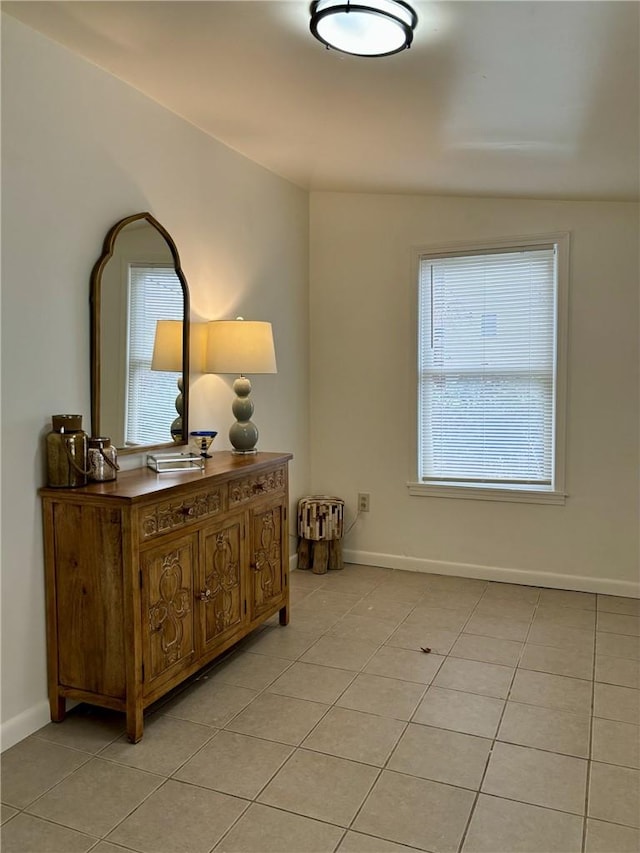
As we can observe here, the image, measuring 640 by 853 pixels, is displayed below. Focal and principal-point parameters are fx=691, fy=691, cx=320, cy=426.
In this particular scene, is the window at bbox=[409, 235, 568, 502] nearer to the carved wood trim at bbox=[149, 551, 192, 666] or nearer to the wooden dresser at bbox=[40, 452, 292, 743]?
the wooden dresser at bbox=[40, 452, 292, 743]

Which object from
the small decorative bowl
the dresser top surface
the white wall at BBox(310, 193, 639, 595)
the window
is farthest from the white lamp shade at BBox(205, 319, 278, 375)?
the window

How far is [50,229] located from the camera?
2482 millimetres

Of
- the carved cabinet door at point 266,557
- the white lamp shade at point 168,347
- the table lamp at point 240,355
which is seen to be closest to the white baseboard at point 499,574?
the carved cabinet door at point 266,557

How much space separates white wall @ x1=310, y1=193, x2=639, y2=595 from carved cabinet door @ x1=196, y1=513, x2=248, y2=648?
5.28 ft

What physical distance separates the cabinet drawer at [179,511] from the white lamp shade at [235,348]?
71cm

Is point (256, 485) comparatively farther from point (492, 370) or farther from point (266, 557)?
point (492, 370)

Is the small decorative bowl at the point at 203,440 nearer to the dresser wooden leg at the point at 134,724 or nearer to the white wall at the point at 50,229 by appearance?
the white wall at the point at 50,229

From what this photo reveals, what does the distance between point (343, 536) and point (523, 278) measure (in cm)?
196

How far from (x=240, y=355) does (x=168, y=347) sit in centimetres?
35

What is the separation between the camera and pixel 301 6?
2029 mm

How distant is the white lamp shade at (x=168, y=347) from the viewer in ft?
10.0

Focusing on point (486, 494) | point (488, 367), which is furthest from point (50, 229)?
point (486, 494)

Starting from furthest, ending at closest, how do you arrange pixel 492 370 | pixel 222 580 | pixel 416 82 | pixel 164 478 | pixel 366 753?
pixel 492 370, pixel 222 580, pixel 164 478, pixel 416 82, pixel 366 753

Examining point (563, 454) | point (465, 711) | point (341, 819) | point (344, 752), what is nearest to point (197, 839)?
point (341, 819)
